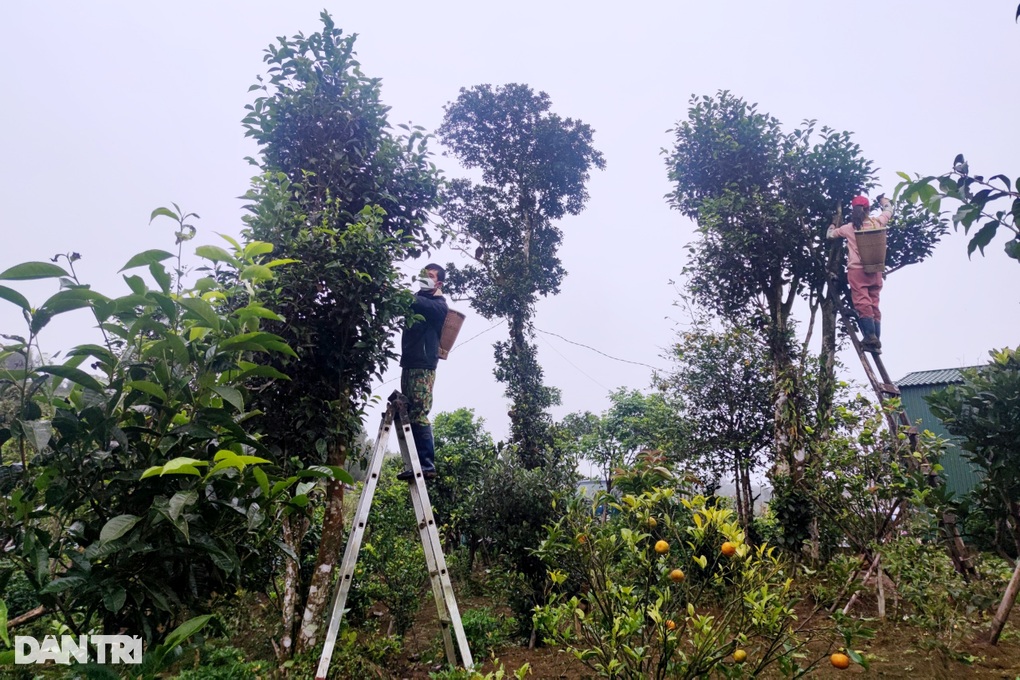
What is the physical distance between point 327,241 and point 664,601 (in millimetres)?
2729

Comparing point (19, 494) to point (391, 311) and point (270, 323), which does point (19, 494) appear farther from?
point (391, 311)

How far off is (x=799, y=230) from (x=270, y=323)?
659 centimetres

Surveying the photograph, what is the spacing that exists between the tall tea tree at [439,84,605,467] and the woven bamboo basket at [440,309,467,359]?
5.97m

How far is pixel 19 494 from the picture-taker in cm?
134

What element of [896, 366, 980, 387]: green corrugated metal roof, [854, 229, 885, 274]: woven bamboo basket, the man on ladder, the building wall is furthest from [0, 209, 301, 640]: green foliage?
[896, 366, 980, 387]: green corrugated metal roof

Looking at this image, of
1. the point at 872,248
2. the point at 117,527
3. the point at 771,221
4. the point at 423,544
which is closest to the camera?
the point at 117,527

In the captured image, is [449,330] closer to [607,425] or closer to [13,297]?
[13,297]

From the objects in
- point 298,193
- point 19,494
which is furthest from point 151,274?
point 298,193

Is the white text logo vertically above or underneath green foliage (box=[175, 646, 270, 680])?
above

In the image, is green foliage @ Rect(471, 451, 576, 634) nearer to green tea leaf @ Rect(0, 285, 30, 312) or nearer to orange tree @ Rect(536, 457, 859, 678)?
orange tree @ Rect(536, 457, 859, 678)

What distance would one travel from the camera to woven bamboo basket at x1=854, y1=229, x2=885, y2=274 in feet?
18.9

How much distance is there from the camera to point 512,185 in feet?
37.6

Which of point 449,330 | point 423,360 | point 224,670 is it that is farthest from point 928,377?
point 224,670

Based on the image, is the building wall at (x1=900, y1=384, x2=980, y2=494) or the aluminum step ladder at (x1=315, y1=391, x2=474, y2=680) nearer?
the aluminum step ladder at (x1=315, y1=391, x2=474, y2=680)
